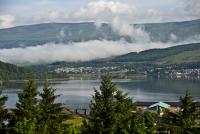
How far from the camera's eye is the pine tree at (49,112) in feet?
47.3

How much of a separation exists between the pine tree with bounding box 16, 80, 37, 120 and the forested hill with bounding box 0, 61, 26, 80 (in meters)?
A: 121

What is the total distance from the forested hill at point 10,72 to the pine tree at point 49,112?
121 meters

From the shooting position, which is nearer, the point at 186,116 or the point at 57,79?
the point at 186,116

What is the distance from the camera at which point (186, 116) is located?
647 inches

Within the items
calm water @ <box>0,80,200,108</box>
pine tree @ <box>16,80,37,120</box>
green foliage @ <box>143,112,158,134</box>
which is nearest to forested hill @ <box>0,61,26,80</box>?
calm water @ <box>0,80,200,108</box>

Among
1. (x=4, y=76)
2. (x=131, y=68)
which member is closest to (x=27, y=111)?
(x=4, y=76)

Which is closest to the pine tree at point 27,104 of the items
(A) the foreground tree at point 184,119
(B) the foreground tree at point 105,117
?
(B) the foreground tree at point 105,117

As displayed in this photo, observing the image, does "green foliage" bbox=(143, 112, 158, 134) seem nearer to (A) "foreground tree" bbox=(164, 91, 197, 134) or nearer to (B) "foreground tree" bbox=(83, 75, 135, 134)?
(B) "foreground tree" bbox=(83, 75, 135, 134)

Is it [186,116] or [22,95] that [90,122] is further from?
[186,116]

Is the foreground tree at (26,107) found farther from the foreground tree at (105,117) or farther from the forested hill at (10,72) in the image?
the forested hill at (10,72)

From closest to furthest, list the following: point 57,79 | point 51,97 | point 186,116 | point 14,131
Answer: point 14,131 < point 51,97 < point 186,116 < point 57,79

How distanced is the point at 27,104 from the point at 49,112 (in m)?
0.79

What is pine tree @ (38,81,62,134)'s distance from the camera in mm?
14404

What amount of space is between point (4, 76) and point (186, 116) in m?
123
